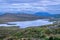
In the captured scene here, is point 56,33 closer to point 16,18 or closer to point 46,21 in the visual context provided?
point 46,21

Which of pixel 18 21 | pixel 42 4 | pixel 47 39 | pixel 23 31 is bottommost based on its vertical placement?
pixel 47 39

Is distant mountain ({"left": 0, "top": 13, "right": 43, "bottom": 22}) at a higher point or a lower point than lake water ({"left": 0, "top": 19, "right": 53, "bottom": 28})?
higher

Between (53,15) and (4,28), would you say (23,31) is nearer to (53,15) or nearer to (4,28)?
(4,28)

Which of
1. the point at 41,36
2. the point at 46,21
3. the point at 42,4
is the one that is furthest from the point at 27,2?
the point at 41,36

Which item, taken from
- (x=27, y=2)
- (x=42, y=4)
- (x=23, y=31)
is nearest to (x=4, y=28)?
(x=23, y=31)

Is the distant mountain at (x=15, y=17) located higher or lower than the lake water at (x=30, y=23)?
higher

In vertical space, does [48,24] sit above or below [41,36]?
above

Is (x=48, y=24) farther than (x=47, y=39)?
Yes

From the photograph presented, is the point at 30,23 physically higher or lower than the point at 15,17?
lower

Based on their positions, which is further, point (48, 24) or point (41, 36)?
point (48, 24)
